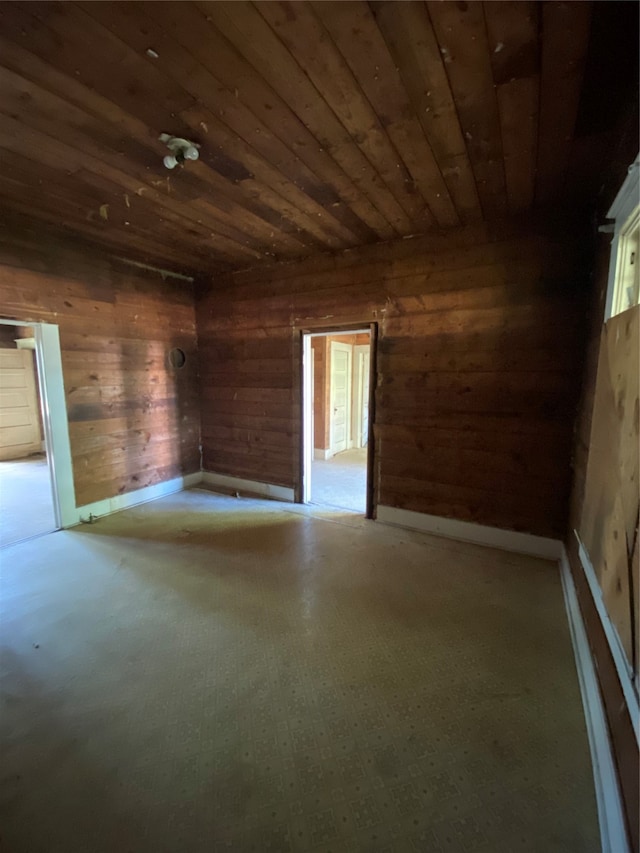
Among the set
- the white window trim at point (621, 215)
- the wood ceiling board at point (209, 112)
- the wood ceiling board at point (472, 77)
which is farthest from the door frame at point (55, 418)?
the white window trim at point (621, 215)

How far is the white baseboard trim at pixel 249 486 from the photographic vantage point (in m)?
3.99

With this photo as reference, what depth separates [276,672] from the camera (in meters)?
1.69

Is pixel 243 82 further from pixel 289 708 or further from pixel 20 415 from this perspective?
pixel 20 415

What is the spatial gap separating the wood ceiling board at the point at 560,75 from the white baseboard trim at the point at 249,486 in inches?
132

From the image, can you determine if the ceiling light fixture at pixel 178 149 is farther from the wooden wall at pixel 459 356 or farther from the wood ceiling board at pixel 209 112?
the wooden wall at pixel 459 356

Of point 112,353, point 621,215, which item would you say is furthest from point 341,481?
point 621,215

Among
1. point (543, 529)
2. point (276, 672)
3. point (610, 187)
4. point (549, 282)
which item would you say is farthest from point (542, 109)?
point (276, 672)

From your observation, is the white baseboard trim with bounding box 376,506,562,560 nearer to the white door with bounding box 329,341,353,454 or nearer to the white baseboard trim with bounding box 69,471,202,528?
the white baseboard trim with bounding box 69,471,202,528

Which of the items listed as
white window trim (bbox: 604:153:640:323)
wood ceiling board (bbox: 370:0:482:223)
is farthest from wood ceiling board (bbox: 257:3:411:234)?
white window trim (bbox: 604:153:640:323)

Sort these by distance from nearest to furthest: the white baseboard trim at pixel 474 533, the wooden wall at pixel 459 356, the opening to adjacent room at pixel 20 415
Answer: the wooden wall at pixel 459 356
the white baseboard trim at pixel 474 533
the opening to adjacent room at pixel 20 415

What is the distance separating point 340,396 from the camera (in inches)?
251

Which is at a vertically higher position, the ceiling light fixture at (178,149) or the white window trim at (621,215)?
the ceiling light fixture at (178,149)

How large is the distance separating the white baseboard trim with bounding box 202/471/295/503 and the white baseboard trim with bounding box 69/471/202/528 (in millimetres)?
180

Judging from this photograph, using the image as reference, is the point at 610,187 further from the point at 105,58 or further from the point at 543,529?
the point at 105,58
